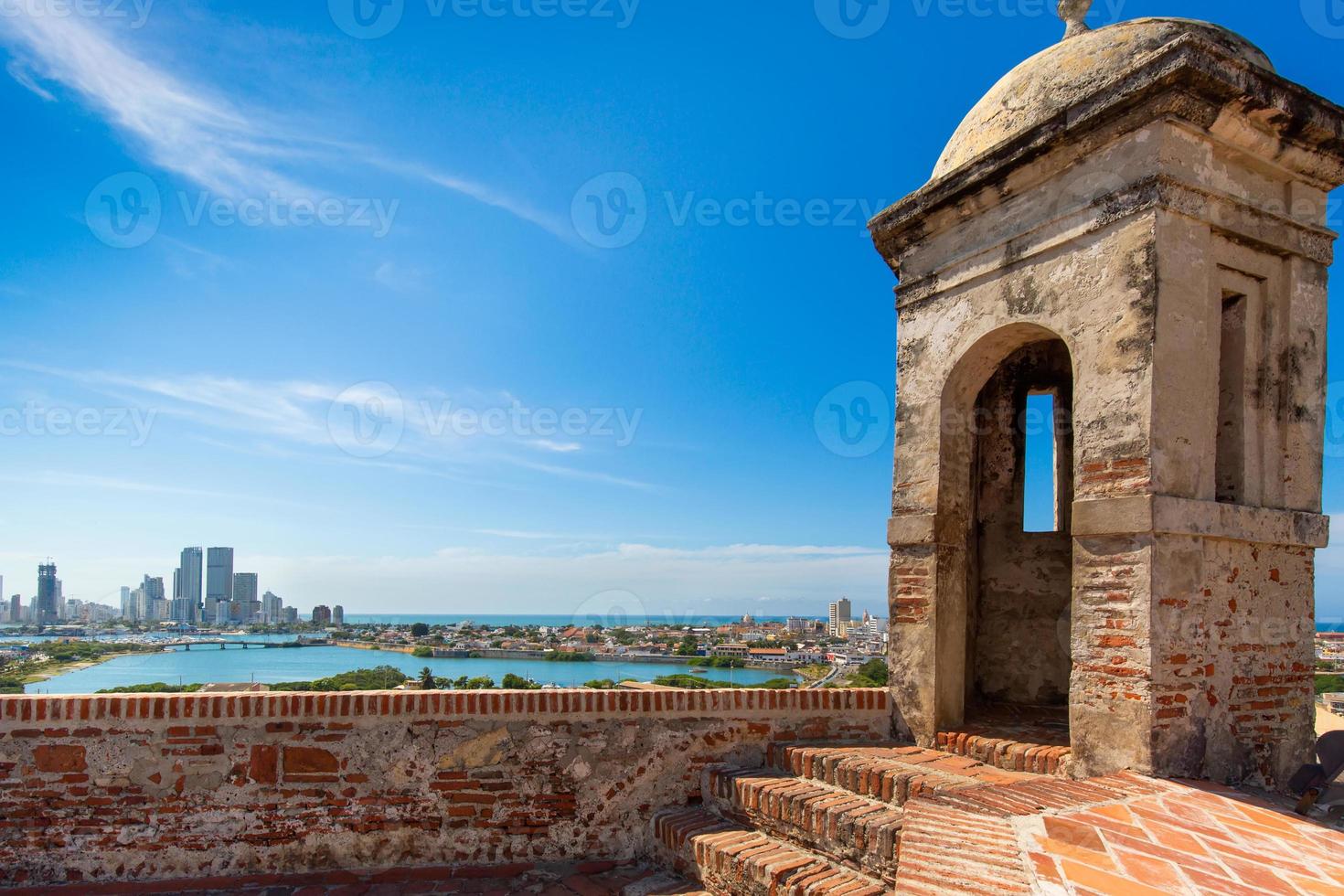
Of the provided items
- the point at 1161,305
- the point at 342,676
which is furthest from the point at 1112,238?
the point at 342,676

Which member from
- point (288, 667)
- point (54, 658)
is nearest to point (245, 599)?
point (288, 667)

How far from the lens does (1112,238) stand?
13.7 feet

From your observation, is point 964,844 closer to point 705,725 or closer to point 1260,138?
point 705,725

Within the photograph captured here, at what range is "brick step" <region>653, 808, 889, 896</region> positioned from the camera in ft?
12.1

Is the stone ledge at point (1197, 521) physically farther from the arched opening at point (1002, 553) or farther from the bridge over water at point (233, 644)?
the bridge over water at point (233, 644)

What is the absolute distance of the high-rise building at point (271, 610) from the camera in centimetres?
6788

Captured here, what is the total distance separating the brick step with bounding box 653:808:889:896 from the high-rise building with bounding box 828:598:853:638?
2858 centimetres

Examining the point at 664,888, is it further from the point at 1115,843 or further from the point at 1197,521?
the point at 1197,521

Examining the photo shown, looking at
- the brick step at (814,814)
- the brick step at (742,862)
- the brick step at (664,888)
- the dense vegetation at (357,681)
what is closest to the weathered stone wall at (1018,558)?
the brick step at (814,814)

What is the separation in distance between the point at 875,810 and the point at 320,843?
3.46m

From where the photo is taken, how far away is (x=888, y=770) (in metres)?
4.33

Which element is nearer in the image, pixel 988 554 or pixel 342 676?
pixel 988 554

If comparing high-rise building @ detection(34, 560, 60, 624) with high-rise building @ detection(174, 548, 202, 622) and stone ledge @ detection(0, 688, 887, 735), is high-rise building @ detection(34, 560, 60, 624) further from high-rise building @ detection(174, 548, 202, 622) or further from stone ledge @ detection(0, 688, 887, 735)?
stone ledge @ detection(0, 688, 887, 735)

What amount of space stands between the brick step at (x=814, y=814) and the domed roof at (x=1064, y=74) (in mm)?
4064
